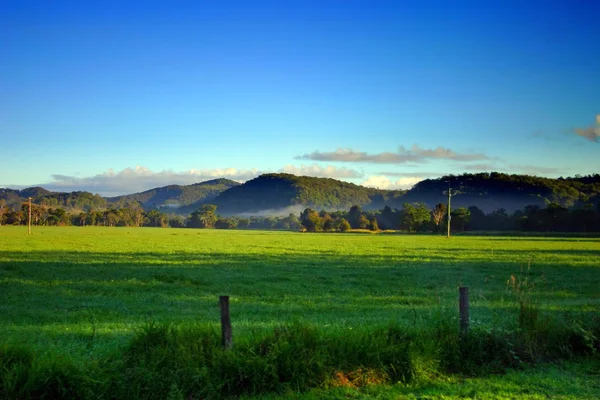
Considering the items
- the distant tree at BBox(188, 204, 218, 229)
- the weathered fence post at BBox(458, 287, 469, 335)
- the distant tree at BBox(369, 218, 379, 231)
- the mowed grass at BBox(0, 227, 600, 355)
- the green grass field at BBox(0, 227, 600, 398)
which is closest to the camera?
the weathered fence post at BBox(458, 287, 469, 335)

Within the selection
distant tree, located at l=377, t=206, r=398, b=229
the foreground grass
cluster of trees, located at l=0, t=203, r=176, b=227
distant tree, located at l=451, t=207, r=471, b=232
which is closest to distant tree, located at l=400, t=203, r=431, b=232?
distant tree, located at l=451, t=207, r=471, b=232

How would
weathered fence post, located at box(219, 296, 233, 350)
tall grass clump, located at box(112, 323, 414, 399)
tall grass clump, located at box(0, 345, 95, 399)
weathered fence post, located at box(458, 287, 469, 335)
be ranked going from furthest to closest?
weathered fence post, located at box(458, 287, 469, 335) < weathered fence post, located at box(219, 296, 233, 350) < tall grass clump, located at box(112, 323, 414, 399) < tall grass clump, located at box(0, 345, 95, 399)

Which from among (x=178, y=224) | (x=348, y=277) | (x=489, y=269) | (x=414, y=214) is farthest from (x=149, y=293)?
(x=178, y=224)

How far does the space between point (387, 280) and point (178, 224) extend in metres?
182

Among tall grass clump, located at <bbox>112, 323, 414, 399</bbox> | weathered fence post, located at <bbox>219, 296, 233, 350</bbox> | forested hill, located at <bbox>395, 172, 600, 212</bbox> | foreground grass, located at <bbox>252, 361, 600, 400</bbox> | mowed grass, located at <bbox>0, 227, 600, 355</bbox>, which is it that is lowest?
mowed grass, located at <bbox>0, 227, 600, 355</bbox>

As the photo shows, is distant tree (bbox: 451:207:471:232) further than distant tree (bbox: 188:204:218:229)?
No

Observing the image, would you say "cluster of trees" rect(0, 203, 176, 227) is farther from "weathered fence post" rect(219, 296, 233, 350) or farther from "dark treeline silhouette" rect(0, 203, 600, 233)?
"weathered fence post" rect(219, 296, 233, 350)

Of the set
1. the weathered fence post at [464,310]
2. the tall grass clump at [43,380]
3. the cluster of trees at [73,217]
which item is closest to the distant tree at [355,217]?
the cluster of trees at [73,217]

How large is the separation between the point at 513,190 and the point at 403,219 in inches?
2561

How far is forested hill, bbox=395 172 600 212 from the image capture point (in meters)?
151

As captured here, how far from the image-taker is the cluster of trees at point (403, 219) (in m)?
106

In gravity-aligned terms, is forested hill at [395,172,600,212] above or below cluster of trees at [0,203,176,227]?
above

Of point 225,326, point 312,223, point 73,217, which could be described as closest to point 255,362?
point 225,326

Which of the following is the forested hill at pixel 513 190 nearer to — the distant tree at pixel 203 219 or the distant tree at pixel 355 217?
the distant tree at pixel 355 217
